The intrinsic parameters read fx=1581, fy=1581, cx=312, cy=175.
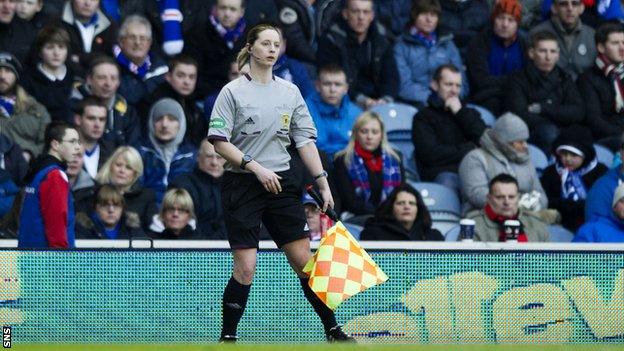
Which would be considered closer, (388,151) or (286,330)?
(286,330)

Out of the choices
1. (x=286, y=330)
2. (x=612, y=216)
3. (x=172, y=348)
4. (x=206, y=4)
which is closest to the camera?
(x=172, y=348)

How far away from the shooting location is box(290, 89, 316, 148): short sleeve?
1024 centimetres

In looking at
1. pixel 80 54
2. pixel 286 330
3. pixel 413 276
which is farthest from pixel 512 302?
pixel 80 54

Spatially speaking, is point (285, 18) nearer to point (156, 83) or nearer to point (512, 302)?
point (156, 83)

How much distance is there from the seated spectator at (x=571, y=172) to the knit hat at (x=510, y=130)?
70cm

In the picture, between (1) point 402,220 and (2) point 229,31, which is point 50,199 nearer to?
(1) point 402,220

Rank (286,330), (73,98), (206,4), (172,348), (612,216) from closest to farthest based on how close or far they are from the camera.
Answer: (172,348), (286,330), (612,216), (73,98), (206,4)

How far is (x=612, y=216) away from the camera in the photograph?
46.2 ft

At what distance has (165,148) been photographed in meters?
15.1

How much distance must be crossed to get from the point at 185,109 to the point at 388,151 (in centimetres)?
210

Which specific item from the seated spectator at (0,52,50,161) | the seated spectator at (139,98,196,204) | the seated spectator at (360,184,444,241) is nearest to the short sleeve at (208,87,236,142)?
the seated spectator at (360,184,444,241)

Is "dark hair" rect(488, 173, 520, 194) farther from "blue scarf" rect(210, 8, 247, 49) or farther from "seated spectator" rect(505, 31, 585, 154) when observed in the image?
"blue scarf" rect(210, 8, 247, 49)

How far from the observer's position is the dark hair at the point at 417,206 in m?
13.7

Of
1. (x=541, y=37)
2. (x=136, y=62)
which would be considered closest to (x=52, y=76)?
(x=136, y=62)
